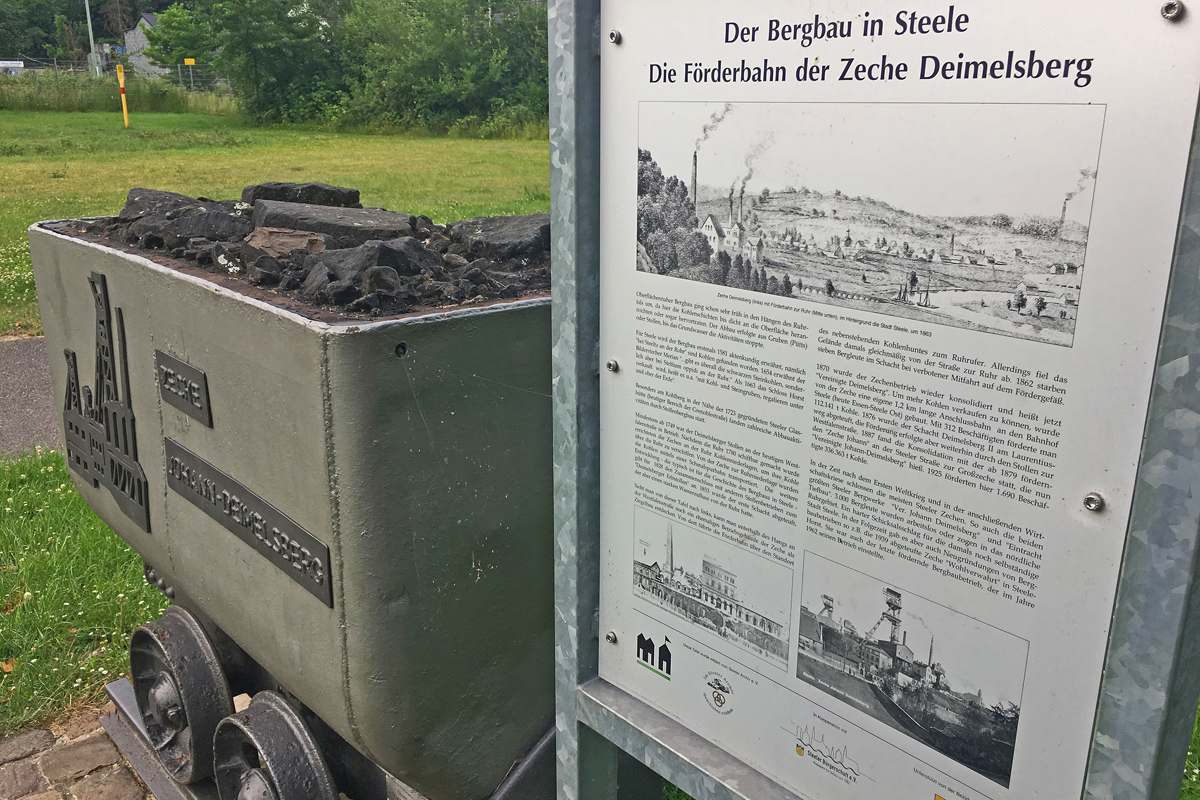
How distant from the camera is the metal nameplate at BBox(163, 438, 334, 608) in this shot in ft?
6.08

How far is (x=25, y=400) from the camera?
6391 mm

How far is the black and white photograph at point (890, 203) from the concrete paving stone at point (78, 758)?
2.57 metres

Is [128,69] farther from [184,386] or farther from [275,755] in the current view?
[275,755]

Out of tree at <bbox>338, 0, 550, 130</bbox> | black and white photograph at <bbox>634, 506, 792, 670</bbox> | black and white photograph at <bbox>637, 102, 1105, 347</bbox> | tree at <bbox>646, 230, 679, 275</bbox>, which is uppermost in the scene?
tree at <bbox>338, 0, 550, 130</bbox>

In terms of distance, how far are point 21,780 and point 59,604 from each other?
3.11 ft

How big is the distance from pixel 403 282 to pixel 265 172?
17552 mm

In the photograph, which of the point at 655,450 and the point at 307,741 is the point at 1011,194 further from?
the point at 307,741

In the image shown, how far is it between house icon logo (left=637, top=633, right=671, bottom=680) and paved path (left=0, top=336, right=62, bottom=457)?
4.53m

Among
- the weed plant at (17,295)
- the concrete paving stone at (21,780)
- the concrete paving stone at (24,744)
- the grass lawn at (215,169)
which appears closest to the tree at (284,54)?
the grass lawn at (215,169)

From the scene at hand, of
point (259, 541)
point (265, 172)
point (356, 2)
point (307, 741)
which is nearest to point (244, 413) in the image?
point (259, 541)

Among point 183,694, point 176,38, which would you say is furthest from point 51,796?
point 176,38

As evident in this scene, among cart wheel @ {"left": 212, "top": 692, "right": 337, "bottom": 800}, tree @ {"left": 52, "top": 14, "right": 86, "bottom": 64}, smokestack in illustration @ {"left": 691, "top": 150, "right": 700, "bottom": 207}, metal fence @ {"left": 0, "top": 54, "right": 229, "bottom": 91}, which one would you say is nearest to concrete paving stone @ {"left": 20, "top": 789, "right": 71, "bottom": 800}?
cart wheel @ {"left": 212, "top": 692, "right": 337, "bottom": 800}

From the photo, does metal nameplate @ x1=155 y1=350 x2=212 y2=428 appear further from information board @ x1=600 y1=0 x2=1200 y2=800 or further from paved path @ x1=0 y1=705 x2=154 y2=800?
paved path @ x1=0 y1=705 x2=154 y2=800

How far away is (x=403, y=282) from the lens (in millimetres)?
1930
